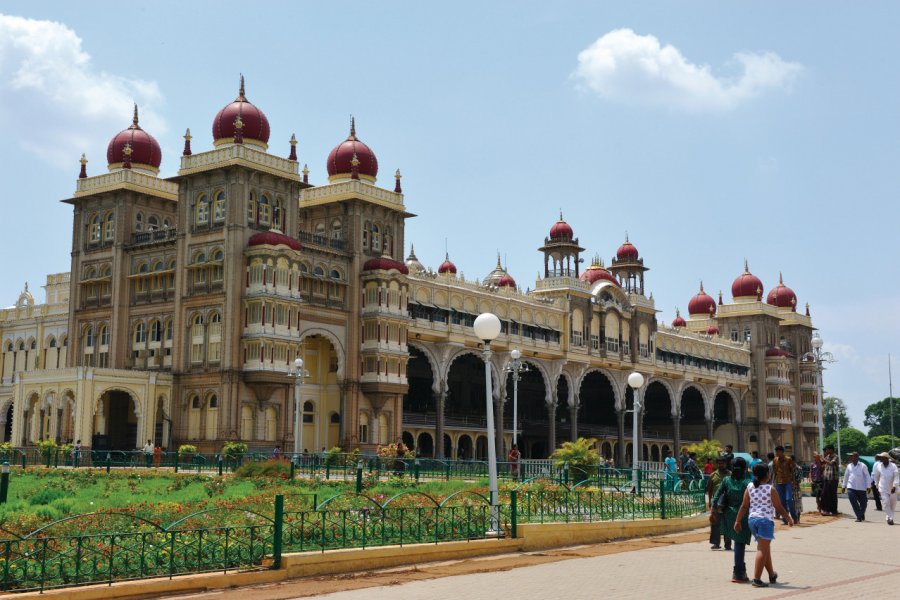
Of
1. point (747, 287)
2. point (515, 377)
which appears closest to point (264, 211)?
point (515, 377)

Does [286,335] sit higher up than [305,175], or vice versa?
[305,175]

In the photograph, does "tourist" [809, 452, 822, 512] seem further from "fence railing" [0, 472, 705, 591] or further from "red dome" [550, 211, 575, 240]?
"red dome" [550, 211, 575, 240]

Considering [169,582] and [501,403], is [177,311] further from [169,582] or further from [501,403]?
[169,582]

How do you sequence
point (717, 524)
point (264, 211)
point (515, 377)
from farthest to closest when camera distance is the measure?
point (264, 211), point (515, 377), point (717, 524)

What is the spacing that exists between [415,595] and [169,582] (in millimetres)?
3085

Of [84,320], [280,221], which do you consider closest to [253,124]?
[280,221]

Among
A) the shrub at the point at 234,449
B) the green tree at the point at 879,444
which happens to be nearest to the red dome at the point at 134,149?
the shrub at the point at 234,449

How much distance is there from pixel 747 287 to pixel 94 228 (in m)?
59.9

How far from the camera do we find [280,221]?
50.4 m

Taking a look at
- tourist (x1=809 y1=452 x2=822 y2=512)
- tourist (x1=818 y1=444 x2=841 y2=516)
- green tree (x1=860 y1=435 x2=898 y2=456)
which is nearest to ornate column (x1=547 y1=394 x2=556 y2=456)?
tourist (x1=809 y1=452 x2=822 y2=512)

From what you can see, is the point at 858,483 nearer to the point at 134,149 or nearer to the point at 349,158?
the point at 349,158

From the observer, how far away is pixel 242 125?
49.6 metres

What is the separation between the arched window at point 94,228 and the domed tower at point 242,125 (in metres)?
8.73

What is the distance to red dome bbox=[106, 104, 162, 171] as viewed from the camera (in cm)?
5466
